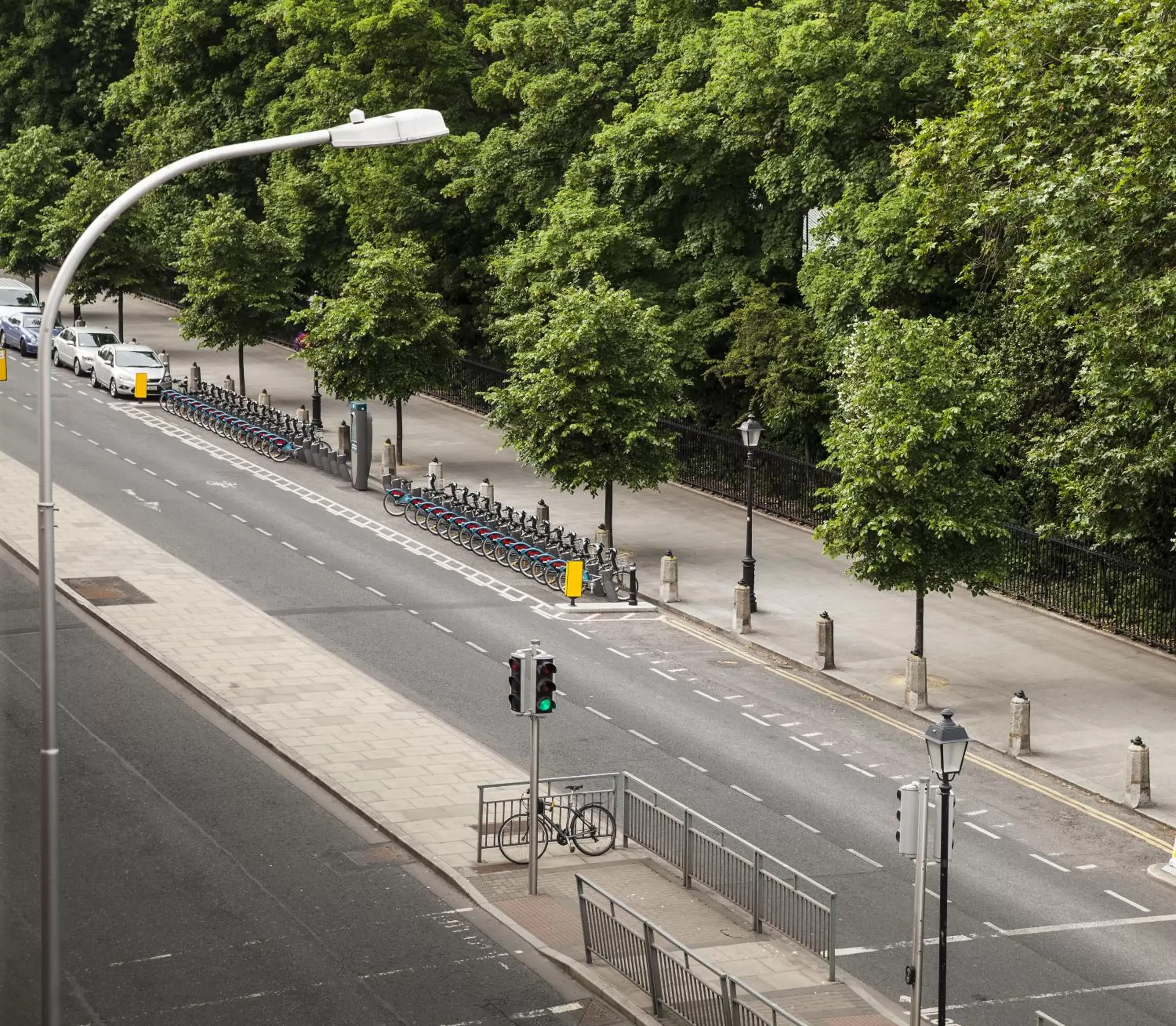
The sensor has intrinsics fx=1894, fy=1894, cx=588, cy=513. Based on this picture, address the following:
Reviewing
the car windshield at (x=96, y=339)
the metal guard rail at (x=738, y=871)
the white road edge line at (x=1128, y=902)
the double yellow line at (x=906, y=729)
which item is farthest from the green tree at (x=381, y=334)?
the white road edge line at (x=1128, y=902)

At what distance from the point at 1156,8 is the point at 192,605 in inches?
744

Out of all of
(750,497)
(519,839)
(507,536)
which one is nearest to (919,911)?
(519,839)

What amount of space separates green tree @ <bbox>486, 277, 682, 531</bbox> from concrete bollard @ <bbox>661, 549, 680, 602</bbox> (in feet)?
10.1

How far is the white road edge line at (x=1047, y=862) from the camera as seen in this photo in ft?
74.7

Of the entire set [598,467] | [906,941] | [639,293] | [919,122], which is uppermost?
[919,122]

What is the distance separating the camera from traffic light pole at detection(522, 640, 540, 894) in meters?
21.3

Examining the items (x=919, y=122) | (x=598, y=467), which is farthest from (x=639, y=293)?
(x=919, y=122)

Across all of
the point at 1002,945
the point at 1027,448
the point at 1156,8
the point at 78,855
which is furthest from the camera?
the point at 1027,448

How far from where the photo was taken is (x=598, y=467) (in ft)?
123

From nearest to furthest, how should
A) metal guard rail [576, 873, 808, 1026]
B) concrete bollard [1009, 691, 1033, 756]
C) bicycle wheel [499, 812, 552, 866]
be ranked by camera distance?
metal guard rail [576, 873, 808, 1026] → bicycle wheel [499, 812, 552, 866] → concrete bollard [1009, 691, 1033, 756]

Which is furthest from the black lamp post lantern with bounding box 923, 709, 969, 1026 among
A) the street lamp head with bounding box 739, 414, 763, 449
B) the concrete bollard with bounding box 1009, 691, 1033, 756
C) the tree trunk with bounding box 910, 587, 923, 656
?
the street lamp head with bounding box 739, 414, 763, 449

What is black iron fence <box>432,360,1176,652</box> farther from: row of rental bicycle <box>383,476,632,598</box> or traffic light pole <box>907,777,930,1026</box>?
traffic light pole <box>907,777,930,1026</box>

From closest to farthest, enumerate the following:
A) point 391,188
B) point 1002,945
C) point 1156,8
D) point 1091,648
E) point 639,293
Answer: point 1002,945 < point 1156,8 < point 1091,648 < point 639,293 < point 391,188

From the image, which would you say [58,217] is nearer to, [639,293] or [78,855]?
[639,293]
